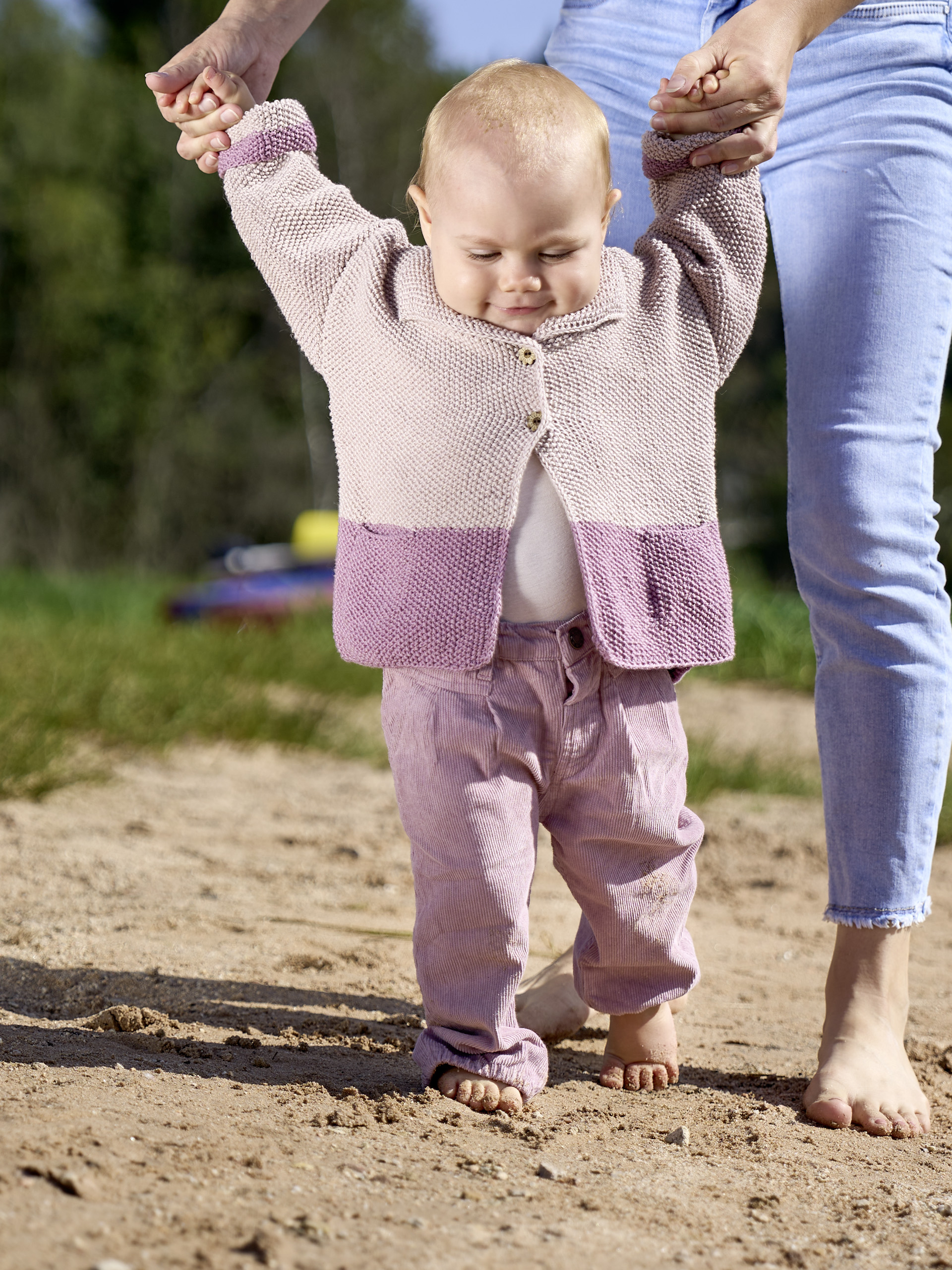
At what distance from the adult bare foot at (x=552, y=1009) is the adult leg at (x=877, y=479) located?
0.43 metres

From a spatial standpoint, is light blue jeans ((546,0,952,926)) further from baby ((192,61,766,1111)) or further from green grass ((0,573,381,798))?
green grass ((0,573,381,798))

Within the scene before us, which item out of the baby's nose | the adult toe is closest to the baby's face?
the baby's nose

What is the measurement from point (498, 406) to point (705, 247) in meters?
0.37

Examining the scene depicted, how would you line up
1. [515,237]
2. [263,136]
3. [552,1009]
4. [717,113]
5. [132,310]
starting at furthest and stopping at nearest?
[132,310]
[552,1009]
[263,136]
[717,113]
[515,237]

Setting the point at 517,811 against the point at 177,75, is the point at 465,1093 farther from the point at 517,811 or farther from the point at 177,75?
the point at 177,75

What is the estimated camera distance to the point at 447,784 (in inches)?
66.1

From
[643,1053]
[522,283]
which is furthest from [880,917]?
[522,283]

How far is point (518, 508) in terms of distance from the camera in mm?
1712

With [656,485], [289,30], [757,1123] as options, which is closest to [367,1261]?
[757,1123]

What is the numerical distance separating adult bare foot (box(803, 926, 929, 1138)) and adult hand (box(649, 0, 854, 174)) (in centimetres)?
107

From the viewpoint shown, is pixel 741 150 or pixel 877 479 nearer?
pixel 741 150

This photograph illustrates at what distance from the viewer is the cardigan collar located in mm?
1692

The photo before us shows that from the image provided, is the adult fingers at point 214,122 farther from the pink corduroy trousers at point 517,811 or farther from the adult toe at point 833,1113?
the adult toe at point 833,1113

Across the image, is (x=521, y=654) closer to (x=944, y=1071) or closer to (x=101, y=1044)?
(x=101, y=1044)
